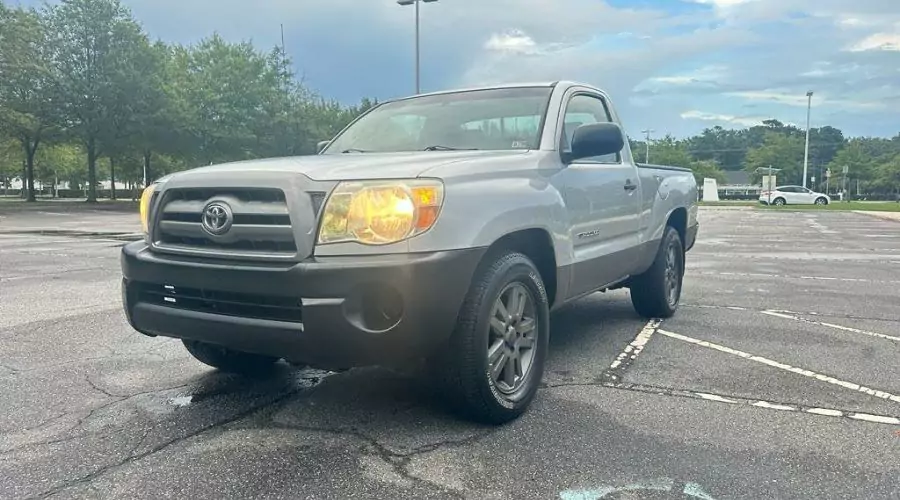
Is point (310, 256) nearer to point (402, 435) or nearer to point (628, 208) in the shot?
point (402, 435)

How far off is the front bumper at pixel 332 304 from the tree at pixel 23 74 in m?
32.9

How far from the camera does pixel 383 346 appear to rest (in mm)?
2957

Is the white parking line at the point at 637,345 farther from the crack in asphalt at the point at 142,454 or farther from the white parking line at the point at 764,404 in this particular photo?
the crack in asphalt at the point at 142,454

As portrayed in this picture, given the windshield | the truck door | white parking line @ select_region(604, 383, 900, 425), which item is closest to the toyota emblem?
the windshield

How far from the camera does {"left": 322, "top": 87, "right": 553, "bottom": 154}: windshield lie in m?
4.29

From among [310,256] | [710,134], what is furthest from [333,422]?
[710,134]

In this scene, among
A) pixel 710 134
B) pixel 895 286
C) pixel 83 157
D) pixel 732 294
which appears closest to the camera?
pixel 732 294

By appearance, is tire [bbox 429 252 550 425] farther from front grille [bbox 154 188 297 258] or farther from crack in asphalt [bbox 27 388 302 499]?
crack in asphalt [bbox 27 388 302 499]

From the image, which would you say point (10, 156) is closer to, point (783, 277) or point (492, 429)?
point (783, 277)

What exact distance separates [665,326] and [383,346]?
3.62 meters

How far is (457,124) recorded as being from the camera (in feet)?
14.7

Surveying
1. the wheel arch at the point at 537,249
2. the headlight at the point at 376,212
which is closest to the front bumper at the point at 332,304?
the headlight at the point at 376,212

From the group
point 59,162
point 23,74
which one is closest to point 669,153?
point 59,162

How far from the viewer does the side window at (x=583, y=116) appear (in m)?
4.46
